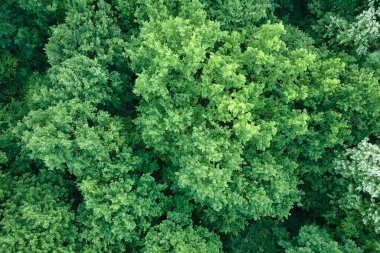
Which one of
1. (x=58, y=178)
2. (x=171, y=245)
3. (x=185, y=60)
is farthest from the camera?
(x=58, y=178)

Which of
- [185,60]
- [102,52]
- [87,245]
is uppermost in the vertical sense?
[185,60]

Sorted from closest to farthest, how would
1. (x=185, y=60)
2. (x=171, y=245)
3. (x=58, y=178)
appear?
1. (x=185, y=60)
2. (x=171, y=245)
3. (x=58, y=178)

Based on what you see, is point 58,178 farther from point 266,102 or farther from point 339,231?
point 339,231

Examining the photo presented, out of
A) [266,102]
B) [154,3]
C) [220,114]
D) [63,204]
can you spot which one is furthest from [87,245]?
[154,3]

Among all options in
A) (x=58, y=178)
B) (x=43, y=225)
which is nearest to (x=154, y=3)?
(x=58, y=178)

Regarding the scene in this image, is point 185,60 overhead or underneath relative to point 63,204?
overhead

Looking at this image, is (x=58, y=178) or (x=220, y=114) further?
(x=58, y=178)
